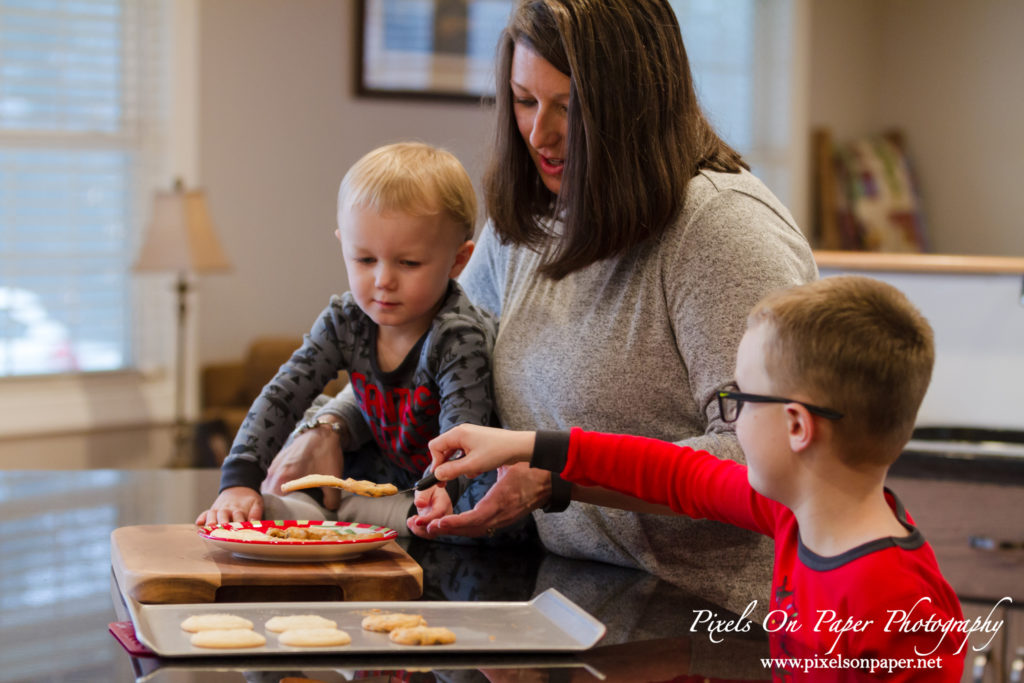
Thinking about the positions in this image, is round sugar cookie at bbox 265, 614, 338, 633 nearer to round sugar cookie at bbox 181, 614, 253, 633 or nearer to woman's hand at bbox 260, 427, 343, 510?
round sugar cookie at bbox 181, 614, 253, 633

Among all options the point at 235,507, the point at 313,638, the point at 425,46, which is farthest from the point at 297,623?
the point at 425,46

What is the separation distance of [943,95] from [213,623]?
636 centimetres

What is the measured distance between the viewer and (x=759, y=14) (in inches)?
245

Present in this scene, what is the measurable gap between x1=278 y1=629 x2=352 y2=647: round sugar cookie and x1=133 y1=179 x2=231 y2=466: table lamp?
326cm

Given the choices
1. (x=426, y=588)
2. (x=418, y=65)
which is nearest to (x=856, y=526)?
(x=426, y=588)

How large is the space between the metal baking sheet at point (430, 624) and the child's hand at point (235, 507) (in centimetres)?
31

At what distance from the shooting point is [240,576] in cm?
107

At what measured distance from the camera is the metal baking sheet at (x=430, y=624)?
88 cm

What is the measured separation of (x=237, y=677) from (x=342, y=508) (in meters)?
0.59

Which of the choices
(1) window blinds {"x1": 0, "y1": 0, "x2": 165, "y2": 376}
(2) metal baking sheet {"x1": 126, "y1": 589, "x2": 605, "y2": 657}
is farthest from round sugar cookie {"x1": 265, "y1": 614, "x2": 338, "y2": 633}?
(1) window blinds {"x1": 0, "y1": 0, "x2": 165, "y2": 376}

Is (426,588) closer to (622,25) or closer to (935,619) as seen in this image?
(935,619)

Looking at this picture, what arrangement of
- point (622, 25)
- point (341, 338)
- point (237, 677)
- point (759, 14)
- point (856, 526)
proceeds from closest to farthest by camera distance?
point (237, 677)
point (856, 526)
point (622, 25)
point (341, 338)
point (759, 14)

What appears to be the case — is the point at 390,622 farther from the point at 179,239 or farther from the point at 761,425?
the point at 179,239

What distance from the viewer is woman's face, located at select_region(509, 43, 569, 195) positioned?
138cm
